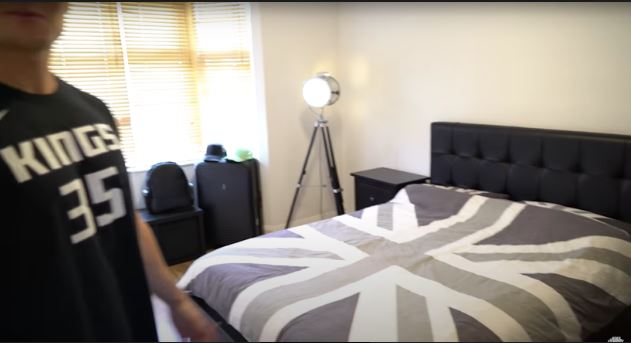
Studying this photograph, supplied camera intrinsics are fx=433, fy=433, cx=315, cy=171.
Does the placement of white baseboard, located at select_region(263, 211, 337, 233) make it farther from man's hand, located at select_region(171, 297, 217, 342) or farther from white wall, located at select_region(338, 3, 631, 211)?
man's hand, located at select_region(171, 297, 217, 342)

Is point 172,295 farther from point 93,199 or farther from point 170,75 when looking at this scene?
point 170,75

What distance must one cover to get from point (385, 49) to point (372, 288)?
2.55 metres

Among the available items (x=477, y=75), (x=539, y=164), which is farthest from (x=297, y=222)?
(x=539, y=164)

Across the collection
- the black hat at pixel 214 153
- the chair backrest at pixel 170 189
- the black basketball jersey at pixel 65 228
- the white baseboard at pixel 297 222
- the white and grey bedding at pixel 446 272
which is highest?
the black basketball jersey at pixel 65 228

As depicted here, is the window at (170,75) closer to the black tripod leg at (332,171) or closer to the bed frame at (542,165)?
the black tripod leg at (332,171)

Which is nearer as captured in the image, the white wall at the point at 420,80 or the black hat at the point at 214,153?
the white wall at the point at 420,80

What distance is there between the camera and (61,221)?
641 mm

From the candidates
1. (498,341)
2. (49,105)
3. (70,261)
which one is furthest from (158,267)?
(498,341)

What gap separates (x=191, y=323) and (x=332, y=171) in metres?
3.01

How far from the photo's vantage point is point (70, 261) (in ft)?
2.12

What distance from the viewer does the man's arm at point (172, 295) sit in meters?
0.62

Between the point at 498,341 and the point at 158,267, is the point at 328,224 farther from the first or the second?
the point at 158,267

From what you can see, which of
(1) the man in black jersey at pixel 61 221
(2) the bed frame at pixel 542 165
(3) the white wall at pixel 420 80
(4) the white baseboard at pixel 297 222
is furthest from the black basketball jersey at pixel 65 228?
(4) the white baseboard at pixel 297 222

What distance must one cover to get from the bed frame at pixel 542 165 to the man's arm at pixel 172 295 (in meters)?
1.61
